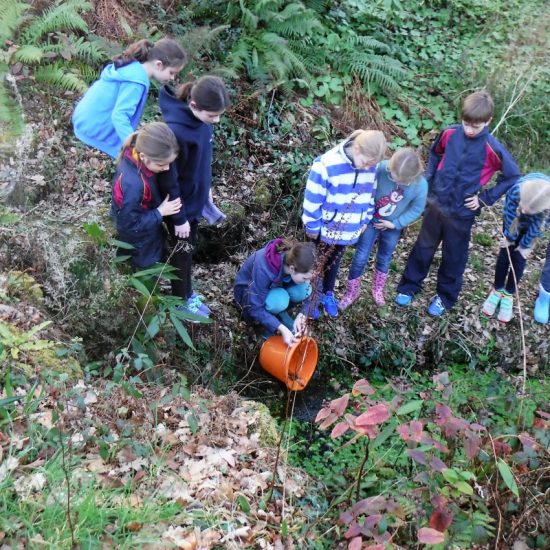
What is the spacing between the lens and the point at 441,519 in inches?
101

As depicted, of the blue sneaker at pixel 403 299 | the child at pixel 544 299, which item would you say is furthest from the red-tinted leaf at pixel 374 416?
the child at pixel 544 299

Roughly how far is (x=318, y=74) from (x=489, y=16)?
12.8 ft

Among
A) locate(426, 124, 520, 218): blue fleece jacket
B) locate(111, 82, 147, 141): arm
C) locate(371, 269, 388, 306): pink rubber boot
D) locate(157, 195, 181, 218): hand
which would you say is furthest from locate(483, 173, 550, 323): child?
locate(111, 82, 147, 141): arm

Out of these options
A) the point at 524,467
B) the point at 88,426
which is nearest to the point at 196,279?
the point at 88,426

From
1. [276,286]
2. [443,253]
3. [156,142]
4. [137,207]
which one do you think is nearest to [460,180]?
[443,253]

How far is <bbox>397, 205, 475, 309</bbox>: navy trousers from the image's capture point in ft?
16.7

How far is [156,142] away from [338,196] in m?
1.64

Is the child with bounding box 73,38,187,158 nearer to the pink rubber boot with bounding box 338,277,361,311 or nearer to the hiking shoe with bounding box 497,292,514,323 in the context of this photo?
the pink rubber boot with bounding box 338,277,361,311

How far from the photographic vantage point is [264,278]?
14.8 feet

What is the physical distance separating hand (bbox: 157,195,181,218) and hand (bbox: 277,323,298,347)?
1.36 metres

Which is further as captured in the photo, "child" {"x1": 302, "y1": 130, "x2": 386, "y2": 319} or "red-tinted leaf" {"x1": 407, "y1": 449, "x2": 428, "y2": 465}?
"child" {"x1": 302, "y1": 130, "x2": 386, "y2": 319}

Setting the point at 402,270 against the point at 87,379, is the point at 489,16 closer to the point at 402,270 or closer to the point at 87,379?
the point at 402,270

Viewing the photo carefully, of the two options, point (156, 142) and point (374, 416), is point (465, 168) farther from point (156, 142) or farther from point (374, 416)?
point (374, 416)

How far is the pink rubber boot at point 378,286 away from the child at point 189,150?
1952mm
